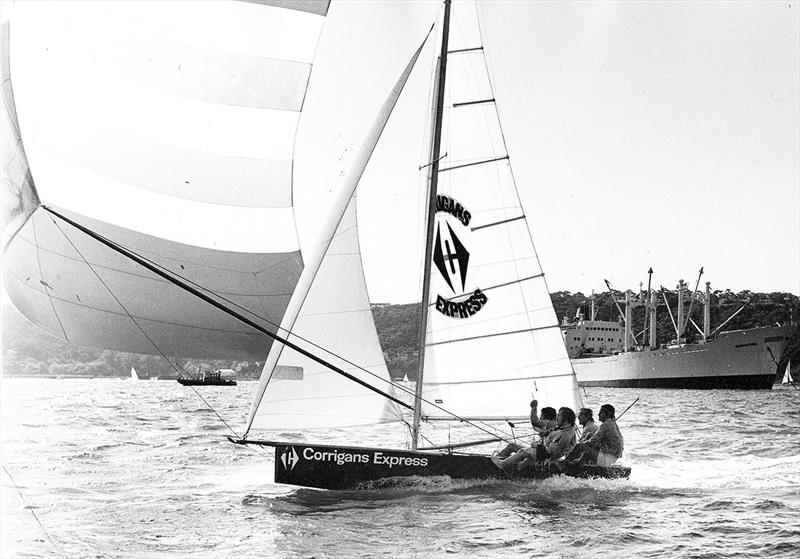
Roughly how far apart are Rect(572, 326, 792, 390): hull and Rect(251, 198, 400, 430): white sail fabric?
181ft

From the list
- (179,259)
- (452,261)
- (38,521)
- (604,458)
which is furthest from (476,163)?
(38,521)

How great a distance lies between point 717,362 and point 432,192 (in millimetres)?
59779

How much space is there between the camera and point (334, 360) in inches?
425

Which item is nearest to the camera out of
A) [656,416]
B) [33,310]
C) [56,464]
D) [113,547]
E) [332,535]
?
[113,547]

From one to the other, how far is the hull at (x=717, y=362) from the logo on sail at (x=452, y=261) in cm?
5374

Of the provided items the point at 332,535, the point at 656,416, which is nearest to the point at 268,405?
Answer: the point at 332,535

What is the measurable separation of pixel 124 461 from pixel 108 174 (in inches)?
254

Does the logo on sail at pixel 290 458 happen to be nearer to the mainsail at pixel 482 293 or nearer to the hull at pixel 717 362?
the mainsail at pixel 482 293

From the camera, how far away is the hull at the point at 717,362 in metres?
64.2

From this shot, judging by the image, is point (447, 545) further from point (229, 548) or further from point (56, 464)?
point (56, 464)

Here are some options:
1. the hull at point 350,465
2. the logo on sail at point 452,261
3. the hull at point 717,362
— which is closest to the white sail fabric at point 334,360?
the hull at point 350,465

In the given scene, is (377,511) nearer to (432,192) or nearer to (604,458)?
(604,458)

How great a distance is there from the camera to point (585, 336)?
89312mm

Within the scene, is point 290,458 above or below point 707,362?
below
